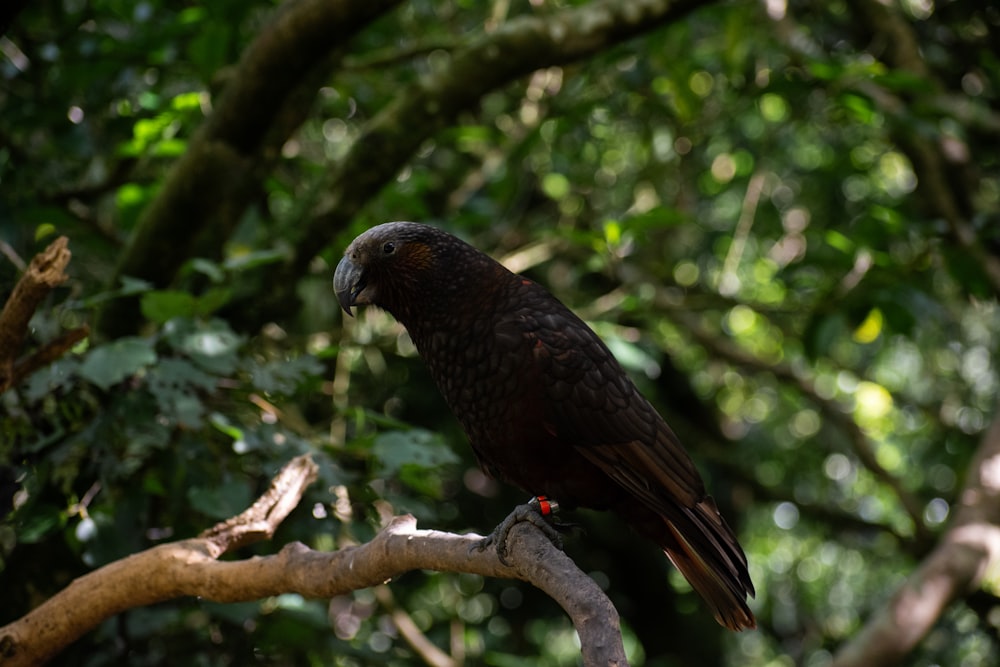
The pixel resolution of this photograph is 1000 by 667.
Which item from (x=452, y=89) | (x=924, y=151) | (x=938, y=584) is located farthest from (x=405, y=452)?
(x=924, y=151)

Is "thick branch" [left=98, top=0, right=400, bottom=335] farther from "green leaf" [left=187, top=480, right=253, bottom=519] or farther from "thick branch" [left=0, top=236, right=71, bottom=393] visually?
"thick branch" [left=0, top=236, right=71, bottom=393]

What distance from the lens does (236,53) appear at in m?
3.87

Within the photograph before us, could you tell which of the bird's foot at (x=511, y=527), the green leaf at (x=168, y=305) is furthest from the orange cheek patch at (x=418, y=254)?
the bird's foot at (x=511, y=527)

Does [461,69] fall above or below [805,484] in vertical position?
above

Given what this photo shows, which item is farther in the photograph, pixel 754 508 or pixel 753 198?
pixel 754 508

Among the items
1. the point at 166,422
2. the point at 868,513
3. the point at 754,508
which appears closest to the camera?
the point at 166,422

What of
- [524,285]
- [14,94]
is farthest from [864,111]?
[14,94]

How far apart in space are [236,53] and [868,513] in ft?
18.4

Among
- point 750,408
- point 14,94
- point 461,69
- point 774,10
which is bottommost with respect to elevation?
point 750,408

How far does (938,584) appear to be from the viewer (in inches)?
157

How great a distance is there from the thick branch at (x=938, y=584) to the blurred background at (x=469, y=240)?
76 centimetres

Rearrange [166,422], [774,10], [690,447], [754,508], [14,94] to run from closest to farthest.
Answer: [166,422] → [14,94] → [774,10] → [690,447] → [754,508]

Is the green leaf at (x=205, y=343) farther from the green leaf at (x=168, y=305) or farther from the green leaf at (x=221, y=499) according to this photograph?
the green leaf at (x=221, y=499)

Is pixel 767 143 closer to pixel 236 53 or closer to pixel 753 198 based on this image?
pixel 753 198
